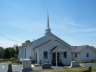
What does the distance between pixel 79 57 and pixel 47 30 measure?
13.4 m

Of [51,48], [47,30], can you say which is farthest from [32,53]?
[47,30]

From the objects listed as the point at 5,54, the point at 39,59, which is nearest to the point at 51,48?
the point at 39,59

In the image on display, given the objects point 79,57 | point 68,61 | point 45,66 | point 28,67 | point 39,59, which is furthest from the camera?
point 79,57

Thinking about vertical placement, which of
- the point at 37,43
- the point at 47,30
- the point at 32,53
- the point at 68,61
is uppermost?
the point at 47,30

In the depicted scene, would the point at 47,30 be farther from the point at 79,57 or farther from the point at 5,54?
the point at 5,54

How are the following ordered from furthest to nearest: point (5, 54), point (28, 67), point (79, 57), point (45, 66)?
point (5, 54)
point (79, 57)
point (45, 66)
point (28, 67)

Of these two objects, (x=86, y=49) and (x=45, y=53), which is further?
(x=86, y=49)

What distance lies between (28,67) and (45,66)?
102 inches

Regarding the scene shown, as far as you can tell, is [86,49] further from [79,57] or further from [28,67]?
[28,67]

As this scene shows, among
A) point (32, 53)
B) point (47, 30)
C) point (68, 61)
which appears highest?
point (47, 30)

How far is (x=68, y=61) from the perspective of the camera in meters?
27.2

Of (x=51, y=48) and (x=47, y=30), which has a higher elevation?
(x=47, y=30)

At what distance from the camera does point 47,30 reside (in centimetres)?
3103

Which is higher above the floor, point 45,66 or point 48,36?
point 48,36
